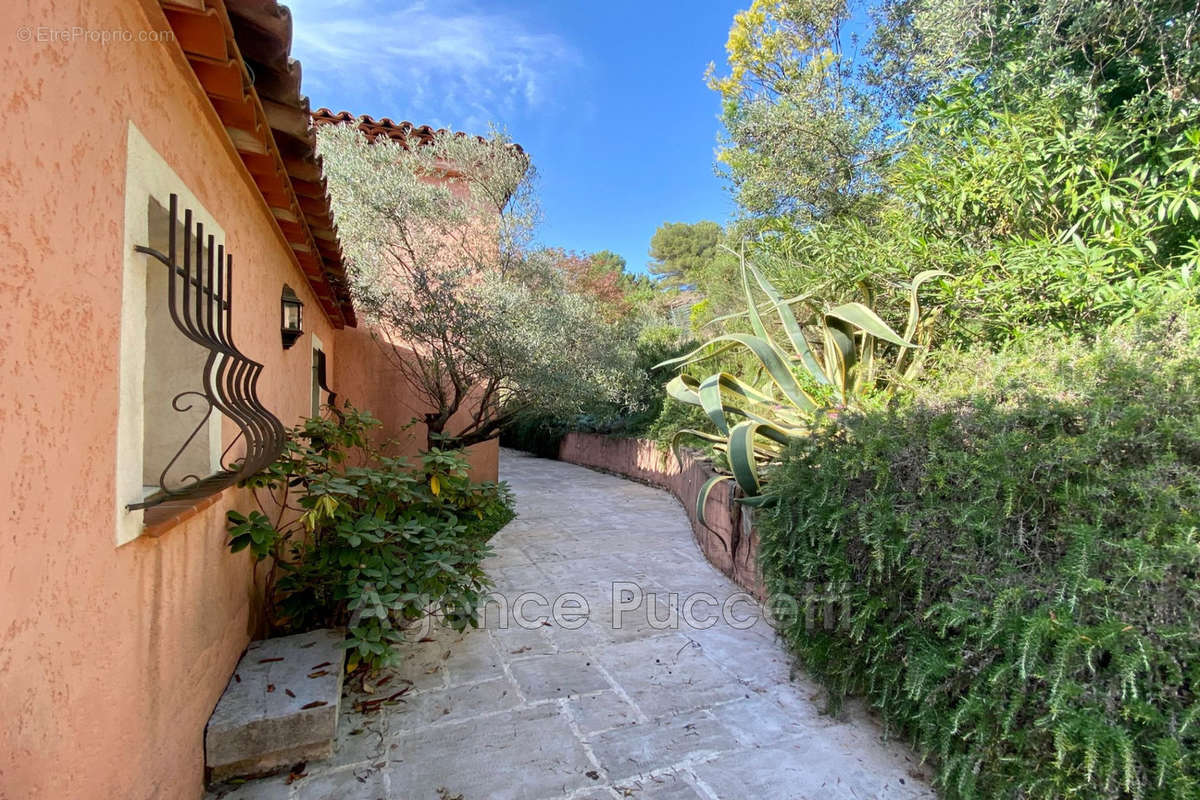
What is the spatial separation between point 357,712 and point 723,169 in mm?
9017

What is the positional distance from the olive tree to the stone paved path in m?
3.43

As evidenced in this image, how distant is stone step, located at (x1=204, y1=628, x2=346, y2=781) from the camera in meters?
2.36

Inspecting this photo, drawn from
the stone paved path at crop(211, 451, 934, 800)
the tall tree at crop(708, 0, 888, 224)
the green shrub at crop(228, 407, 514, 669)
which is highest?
the tall tree at crop(708, 0, 888, 224)

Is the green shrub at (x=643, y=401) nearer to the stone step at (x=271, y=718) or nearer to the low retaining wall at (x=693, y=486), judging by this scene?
the low retaining wall at (x=693, y=486)

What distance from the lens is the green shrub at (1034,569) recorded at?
5.79 feet

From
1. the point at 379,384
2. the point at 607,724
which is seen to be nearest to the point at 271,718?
the point at 607,724

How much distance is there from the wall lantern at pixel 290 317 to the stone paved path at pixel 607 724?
249 centimetres

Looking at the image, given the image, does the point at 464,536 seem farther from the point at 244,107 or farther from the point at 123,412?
the point at 244,107

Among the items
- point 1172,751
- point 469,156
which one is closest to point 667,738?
point 1172,751

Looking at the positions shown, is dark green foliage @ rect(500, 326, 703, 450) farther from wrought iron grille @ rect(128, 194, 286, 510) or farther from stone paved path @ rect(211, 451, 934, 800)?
wrought iron grille @ rect(128, 194, 286, 510)

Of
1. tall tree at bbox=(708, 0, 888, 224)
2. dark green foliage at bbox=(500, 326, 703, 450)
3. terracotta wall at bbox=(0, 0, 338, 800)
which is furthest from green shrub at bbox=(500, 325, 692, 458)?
terracotta wall at bbox=(0, 0, 338, 800)

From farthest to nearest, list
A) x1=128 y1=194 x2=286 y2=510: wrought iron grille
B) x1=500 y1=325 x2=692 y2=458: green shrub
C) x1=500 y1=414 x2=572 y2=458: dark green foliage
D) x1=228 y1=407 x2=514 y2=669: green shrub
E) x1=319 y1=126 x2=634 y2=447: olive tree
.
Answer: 1. x1=500 y1=414 x2=572 y2=458: dark green foliage
2. x1=500 y1=325 x2=692 y2=458: green shrub
3. x1=319 y1=126 x2=634 y2=447: olive tree
4. x1=228 y1=407 x2=514 y2=669: green shrub
5. x1=128 y1=194 x2=286 y2=510: wrought iron grille

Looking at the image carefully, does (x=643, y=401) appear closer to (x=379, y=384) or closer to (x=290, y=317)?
(x=379, y=384)

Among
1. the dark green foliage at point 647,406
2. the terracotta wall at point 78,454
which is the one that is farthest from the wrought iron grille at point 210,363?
the dark green foliage at point 647,406
